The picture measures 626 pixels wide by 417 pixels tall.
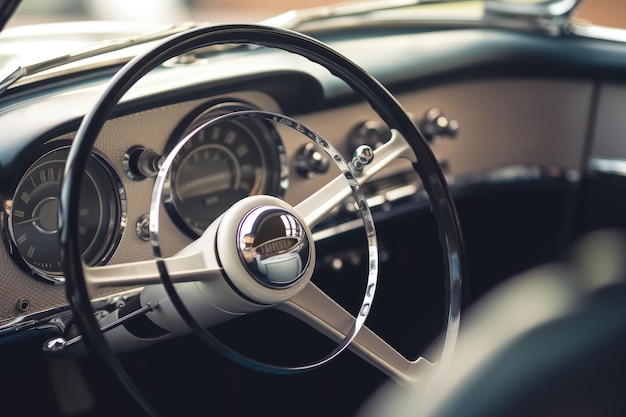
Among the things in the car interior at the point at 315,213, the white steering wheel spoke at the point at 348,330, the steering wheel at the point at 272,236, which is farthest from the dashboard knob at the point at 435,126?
the white steering wheel spoke at the point at 348,330

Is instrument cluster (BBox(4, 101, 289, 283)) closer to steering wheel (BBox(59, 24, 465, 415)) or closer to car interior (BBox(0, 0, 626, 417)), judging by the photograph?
car interior (BBox(0, 0, 626, 417))

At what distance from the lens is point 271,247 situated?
4.50 ft

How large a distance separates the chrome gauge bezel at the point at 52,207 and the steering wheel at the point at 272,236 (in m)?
0.20

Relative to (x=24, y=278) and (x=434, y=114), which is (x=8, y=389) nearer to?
(x=24, y=278)

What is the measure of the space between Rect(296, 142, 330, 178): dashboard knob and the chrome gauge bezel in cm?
44

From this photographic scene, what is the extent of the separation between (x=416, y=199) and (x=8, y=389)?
1.11 metres

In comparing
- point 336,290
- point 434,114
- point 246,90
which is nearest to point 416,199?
point 434,114

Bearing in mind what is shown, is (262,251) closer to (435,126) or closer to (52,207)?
(52,207)

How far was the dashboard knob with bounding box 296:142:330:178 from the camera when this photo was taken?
1.94 m

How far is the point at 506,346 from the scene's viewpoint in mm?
1065

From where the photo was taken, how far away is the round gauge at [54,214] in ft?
5.10

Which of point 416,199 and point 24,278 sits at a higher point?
point 416,199

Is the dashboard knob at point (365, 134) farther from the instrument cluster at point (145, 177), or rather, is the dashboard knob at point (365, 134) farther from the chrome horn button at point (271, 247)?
the chrome horn button at point (271, 247)

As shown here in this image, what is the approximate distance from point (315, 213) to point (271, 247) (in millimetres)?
170
